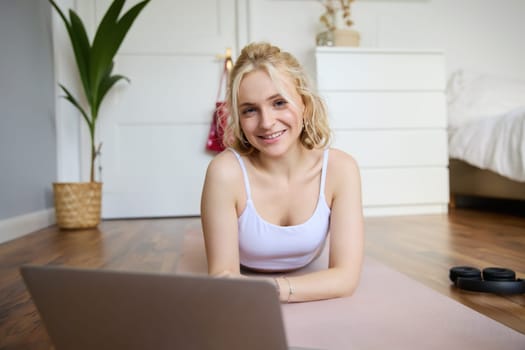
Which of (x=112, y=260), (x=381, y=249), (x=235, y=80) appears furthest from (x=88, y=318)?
(x=381, y=249)

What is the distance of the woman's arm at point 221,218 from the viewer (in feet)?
3.77

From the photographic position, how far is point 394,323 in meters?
1.01

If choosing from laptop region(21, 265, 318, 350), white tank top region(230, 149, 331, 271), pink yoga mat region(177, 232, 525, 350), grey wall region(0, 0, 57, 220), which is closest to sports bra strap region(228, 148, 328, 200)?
white tank top region(230, 149, 331, 271)

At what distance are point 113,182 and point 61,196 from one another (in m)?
0.61

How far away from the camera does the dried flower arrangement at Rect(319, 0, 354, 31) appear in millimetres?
3532

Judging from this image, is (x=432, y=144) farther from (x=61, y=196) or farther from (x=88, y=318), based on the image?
(x=88, y=318)

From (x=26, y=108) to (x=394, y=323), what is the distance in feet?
8.01

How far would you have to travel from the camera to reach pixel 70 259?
188cm

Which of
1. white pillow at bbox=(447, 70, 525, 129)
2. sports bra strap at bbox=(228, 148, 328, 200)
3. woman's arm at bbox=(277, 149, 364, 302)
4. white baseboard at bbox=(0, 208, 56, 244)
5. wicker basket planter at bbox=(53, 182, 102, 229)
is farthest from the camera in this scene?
white pillow at bbox=(447, 70, 525, 129)

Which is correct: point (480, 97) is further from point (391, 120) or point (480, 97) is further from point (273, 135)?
point (273, 135)

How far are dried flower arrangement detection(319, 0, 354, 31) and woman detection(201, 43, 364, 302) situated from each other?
2.39 meters

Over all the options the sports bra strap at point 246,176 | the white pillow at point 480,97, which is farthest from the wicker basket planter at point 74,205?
the white pillow at point 480,97

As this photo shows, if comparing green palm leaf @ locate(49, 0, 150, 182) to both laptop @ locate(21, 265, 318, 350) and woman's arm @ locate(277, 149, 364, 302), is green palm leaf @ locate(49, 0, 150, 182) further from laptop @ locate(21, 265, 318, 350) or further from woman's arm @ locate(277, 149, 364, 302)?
laptop @ locate(21, 265, 318, 350)

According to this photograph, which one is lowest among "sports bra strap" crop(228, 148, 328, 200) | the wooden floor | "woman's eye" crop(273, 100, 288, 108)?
the wooden floor
